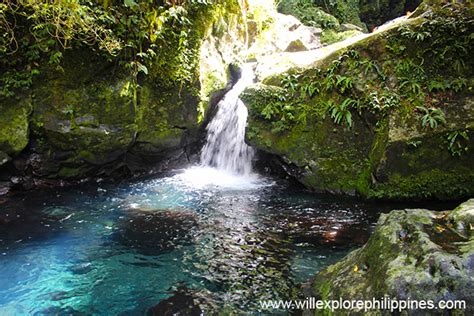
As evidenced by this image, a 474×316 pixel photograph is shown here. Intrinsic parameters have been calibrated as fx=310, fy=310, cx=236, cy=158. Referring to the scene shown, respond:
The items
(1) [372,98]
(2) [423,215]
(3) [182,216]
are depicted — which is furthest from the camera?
(1) [372,98]

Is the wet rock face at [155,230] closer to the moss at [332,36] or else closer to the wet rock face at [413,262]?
the wet rock face at [413,262]

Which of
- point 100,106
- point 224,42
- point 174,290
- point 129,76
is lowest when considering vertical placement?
point 174,290

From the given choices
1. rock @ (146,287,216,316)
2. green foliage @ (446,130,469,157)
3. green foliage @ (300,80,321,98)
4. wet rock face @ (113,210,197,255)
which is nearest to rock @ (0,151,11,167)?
wet rock face @ (113,210,197,255)

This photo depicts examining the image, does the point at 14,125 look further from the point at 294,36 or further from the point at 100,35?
the point at 294,36

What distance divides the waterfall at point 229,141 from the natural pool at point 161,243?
6.13ft

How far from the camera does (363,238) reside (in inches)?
225

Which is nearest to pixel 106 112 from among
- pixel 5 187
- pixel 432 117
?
pixel 5 187

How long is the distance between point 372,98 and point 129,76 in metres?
6.28

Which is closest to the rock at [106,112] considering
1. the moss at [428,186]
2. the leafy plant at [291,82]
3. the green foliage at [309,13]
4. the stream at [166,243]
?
the stream at [166,243]

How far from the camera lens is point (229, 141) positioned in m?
10.7

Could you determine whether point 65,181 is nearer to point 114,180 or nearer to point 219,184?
point 114,180

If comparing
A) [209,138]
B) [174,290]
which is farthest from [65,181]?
[174,290]

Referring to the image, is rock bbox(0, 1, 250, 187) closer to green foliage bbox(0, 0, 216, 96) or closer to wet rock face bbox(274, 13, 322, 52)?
green foliage bbox(0, 0, 216, 96)

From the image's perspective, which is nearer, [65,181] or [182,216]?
[182,216]
